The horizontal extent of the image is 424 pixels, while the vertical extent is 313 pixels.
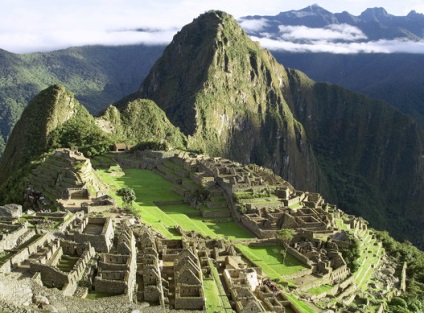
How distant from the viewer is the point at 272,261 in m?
47.6

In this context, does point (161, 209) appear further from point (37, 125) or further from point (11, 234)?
point (37, 125)

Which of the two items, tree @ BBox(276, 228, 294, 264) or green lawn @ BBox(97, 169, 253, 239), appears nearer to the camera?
tree @ BBox(276, 228, 294, 264)

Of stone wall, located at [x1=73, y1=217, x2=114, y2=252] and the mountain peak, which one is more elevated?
stone wall, located at [x1=73, y1=217, x2=114, y2=252]

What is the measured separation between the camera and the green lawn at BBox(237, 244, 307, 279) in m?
44.8

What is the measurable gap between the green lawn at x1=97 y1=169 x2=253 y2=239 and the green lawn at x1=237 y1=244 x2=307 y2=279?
182 inches

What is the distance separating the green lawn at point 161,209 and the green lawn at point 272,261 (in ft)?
15.2

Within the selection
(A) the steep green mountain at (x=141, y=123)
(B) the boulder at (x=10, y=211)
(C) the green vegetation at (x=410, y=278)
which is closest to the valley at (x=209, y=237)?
(C) the green vegetation at (x=410, y=278)

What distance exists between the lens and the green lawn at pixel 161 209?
52781 millimetres

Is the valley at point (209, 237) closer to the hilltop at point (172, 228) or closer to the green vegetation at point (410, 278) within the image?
the hilltop at point (172, 228)

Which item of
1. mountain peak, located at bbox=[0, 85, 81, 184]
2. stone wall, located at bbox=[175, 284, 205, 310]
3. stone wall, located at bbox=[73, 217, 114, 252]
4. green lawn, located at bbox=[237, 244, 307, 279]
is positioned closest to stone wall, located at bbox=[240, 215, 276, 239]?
green lawn, located at bbox=[237, 244, 307, 279]

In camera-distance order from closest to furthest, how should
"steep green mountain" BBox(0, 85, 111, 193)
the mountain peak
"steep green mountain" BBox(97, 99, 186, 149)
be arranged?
"steep green mountain" BBox(0, 85, 111, 193), the mountain peak, "steep green mountain" BBox(97, 99, 186, 149)

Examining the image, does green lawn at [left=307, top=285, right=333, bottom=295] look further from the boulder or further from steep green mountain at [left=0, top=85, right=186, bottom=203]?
steep green mountain at [left=0, top=85, right=186, bottom=203]

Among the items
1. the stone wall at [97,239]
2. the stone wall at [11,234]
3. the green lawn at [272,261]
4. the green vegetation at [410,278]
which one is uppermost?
the stone wall at [11,234]

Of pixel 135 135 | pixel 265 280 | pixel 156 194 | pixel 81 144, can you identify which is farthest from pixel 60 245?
pixel 135 135
